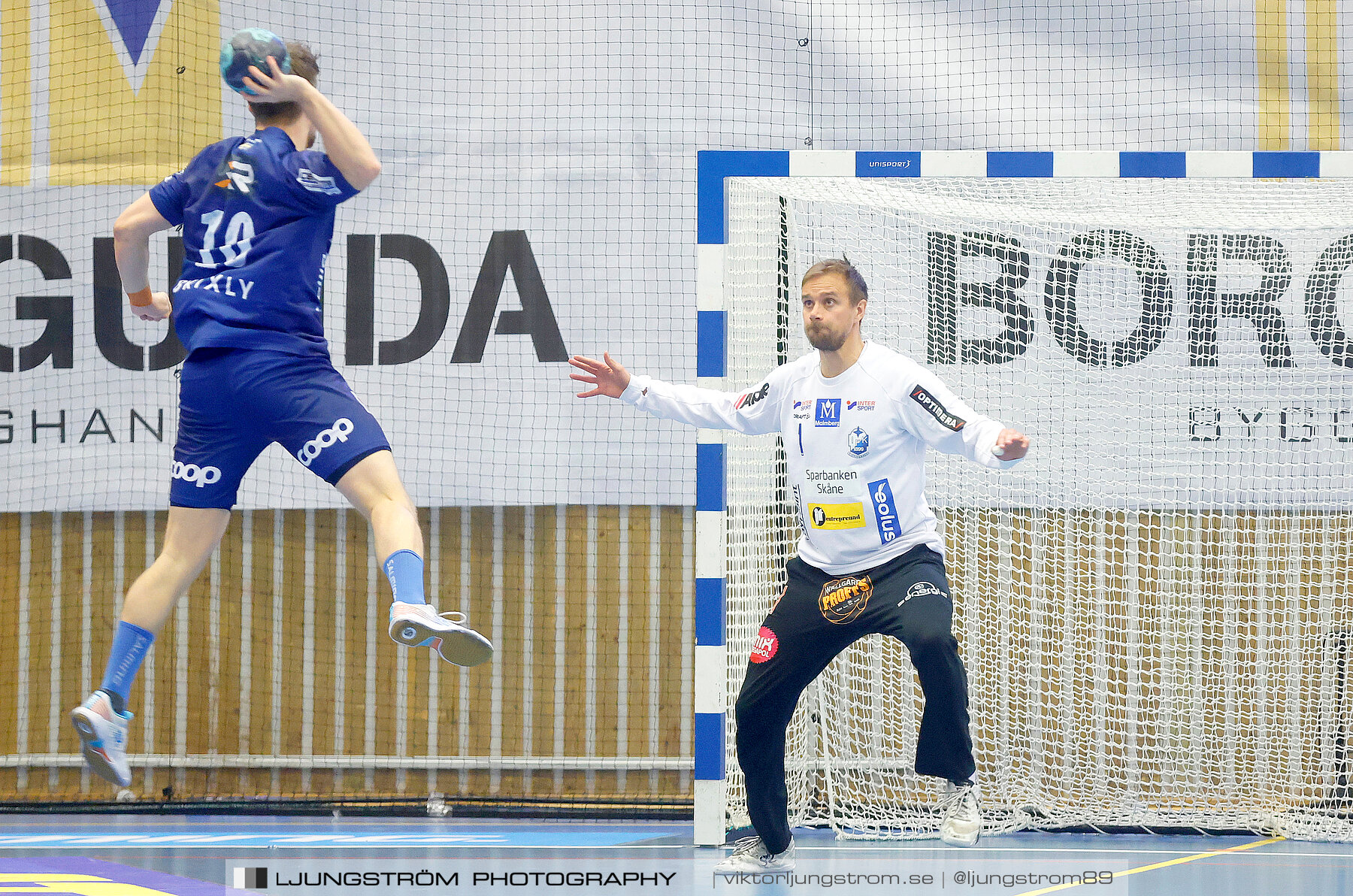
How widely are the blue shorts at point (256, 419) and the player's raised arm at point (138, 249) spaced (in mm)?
447

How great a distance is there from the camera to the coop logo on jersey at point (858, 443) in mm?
4664

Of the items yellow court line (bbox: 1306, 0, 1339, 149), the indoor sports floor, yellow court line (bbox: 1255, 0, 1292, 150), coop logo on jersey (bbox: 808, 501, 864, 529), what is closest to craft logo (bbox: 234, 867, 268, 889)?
the indoor sports floor

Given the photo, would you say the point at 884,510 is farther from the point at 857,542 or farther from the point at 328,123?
the point at 328,123

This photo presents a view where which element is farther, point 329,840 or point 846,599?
point 329,840

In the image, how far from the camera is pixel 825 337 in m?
4.72

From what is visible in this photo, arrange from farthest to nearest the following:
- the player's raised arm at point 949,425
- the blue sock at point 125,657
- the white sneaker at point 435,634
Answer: the player's raised arm at point 949,425
the blue sock at point 125,657
the white sneaker at point 435,634

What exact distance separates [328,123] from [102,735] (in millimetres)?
1816

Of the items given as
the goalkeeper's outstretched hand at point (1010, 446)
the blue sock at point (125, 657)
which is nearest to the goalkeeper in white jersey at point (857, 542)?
the goalkeeper's outstretched hand at point (1010, 446)

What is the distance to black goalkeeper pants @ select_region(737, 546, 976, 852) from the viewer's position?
4.41 meters

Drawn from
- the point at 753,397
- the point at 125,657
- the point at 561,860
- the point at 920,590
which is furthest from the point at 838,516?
the point at 125,657

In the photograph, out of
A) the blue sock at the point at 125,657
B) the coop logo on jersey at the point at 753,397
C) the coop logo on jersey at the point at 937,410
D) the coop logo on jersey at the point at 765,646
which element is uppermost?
the coop logo on jersey at the point at 753,397

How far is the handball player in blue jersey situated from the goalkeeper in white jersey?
1.38 metres

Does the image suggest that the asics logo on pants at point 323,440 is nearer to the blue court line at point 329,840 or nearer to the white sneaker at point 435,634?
the white sneaker at point 435,634

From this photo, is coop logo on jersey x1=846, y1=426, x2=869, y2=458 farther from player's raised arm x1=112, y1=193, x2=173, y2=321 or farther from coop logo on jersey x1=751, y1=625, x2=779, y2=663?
player's raised arm x1=112, y1=193, x2=173, y2=321
